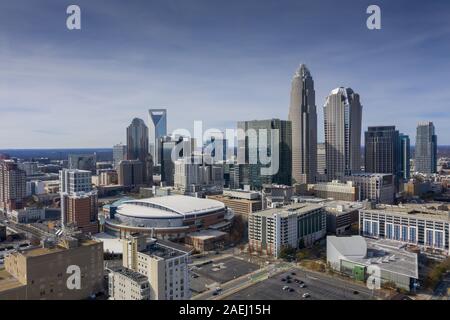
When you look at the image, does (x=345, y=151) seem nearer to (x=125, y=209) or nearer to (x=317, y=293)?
(x=125, y=209)

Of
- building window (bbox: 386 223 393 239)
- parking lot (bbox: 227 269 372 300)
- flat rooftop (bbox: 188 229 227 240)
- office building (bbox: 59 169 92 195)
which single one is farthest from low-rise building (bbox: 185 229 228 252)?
building window (bbox: 386 223 393 239)

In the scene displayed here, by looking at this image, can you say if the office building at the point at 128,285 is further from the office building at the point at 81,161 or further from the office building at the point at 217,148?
the office building at the point at 81,161

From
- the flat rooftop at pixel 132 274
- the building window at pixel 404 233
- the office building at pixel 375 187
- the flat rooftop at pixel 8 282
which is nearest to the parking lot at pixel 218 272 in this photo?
the flat rooftop at pixel 132 274

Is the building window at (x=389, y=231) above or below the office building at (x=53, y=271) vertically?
below

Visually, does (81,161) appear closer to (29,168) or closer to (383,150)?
(29,168)
